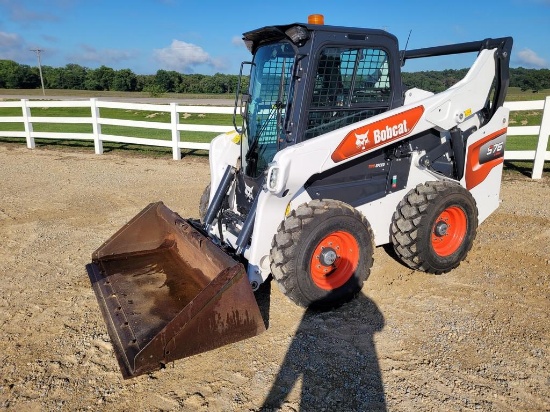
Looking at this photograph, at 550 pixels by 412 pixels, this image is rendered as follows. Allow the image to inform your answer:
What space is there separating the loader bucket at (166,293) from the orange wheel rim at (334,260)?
0.69m

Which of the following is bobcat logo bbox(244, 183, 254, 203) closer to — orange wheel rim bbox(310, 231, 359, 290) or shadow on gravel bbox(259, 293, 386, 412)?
orange wheel rim bbox(310, 231, 359, 290)

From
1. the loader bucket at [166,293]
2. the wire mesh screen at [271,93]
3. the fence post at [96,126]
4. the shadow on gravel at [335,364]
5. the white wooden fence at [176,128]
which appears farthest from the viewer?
the fence post at [96,126]

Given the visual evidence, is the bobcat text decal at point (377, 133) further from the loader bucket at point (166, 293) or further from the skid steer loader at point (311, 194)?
the loader bucket at point (166, 293)

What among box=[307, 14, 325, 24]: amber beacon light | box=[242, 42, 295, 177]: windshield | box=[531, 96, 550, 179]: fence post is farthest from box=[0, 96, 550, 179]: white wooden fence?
box=[307, 14, 325, 24]: amber beacon light

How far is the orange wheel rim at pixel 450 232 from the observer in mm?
4379

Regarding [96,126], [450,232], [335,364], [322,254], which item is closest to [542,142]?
[450,232]

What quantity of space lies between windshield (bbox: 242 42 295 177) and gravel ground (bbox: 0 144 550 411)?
1284 millimetres

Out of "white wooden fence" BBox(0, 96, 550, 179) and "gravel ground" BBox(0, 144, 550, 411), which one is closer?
"gravel ground" BBox(0, 144, 550, 411)

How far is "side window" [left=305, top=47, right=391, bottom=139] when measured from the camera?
384 centimetres

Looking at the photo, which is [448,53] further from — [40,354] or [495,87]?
[40,354]

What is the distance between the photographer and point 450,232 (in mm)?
4512

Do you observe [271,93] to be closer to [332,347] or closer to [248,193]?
[248,193]

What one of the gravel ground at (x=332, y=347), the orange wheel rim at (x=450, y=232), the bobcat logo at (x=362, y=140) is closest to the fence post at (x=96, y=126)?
the gravel ground at (x=332, y=347)

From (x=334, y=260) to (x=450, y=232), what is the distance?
58.7 inches
